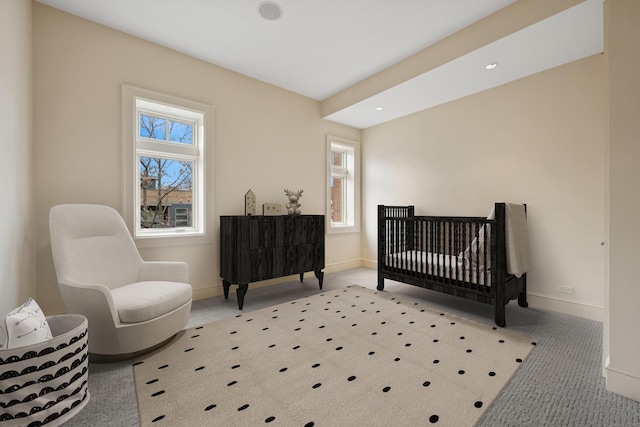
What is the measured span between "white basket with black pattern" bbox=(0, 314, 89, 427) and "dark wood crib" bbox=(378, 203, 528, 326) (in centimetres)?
279

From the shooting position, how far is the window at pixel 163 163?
2.65 meters

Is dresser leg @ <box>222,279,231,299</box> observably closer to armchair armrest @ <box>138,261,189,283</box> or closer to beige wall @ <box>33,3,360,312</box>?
beige wall @ <box>33,3,360,312</box>

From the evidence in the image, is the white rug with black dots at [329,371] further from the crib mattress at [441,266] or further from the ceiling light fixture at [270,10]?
the ceiling light fixture at [270,10]

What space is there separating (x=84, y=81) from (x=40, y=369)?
7.93 feet

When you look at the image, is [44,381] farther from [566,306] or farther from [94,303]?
[566,306]

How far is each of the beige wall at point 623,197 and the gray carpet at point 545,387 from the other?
0.17 m

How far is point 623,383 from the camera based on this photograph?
144 centimetres

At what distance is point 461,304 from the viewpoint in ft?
9.51

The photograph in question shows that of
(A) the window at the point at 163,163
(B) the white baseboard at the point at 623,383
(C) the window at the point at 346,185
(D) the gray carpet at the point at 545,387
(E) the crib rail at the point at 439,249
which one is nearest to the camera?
(D) the gray carpet at the point at 545,387

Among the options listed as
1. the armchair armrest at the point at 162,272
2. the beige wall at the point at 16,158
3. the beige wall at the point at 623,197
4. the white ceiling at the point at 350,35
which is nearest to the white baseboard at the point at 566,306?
the beige wall at the point at 623,197

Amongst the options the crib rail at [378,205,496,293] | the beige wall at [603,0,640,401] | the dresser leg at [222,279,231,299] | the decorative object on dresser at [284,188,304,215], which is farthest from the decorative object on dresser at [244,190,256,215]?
the beige wall at [603,0,640,401]

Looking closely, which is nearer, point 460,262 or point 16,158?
point 16,158

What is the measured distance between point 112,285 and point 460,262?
311 centimetres

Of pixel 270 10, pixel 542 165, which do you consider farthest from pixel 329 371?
pixel 542 165
